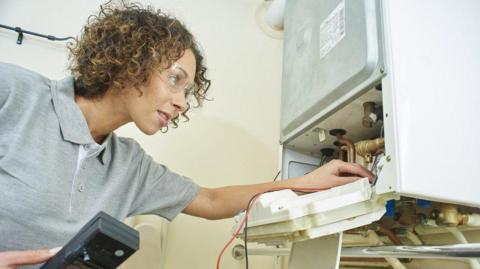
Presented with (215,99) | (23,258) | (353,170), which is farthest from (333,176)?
(215,99)

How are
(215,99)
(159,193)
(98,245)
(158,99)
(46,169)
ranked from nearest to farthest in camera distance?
1. (98,245)
2. (46,169)
3. (158,99)
4. (159,193)
5. (215,99)

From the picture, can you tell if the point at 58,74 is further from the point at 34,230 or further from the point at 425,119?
the point at 425,119

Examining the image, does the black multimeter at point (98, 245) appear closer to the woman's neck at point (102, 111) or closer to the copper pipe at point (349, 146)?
the woman's neck at point (102, 111)

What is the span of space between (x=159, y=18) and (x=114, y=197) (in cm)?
49

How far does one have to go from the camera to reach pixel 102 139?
34.7 inches

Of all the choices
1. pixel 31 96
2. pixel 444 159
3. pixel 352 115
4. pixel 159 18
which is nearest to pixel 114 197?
pixel 31 96

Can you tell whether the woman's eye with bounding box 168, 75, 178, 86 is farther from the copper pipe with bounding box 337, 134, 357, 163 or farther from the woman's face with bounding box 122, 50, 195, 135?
the copper pipe with bounding box 337, 134, 357, 163

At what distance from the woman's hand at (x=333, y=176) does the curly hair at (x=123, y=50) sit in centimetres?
45

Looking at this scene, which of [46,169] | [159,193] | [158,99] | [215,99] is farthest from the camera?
[215,99]

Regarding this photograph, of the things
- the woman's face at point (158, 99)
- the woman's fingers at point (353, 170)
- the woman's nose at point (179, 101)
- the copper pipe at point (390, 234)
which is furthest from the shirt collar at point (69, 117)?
the copper pipe at point (390, 234)

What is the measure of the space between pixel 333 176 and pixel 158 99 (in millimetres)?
453

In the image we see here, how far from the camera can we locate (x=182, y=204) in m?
0.96

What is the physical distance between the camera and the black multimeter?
1.60ft

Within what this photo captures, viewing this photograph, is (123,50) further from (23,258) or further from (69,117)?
(23,258)
